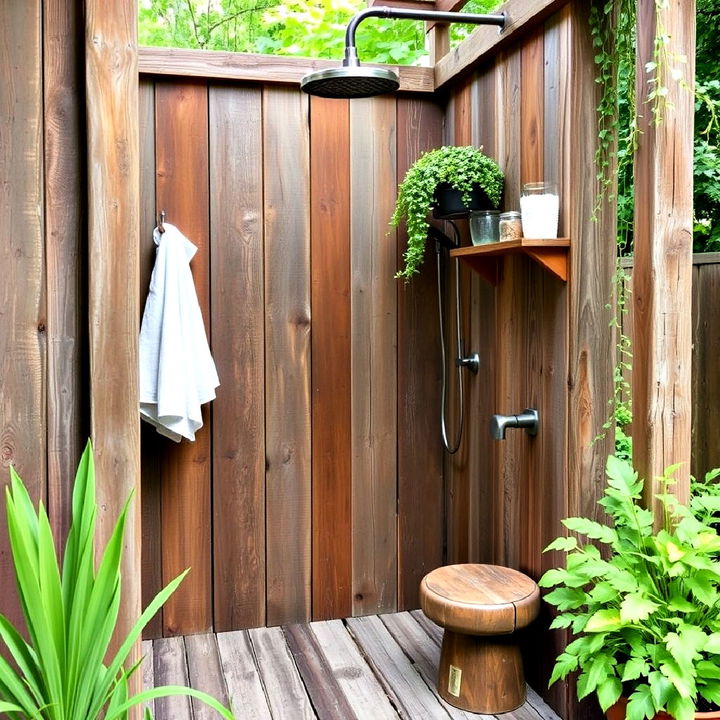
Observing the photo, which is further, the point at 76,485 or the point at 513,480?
the point at 513,480

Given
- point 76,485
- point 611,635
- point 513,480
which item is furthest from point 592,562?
point 76,485

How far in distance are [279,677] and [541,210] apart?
5.46 ft

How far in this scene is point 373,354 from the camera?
3201mm

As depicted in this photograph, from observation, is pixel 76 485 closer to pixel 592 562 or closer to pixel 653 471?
pixel 592 562

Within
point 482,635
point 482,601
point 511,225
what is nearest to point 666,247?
point 511,225

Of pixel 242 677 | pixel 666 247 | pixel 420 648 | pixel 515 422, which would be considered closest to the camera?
pixel 666 247

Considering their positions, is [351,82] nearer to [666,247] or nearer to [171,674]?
[666,247]

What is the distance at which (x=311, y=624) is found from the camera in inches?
125

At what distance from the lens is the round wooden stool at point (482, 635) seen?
2.36 metres

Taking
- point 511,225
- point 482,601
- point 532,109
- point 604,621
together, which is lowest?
point 482,601

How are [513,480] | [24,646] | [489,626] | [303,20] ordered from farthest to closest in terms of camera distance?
[303,20], [513,480], [489,626], [24,646]

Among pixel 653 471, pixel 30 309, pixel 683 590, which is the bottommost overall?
pixel 683 590

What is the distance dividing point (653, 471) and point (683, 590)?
30cm

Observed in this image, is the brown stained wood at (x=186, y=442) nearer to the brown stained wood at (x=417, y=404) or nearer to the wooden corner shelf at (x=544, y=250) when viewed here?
the brown stained wood at (x=417, y=404)
